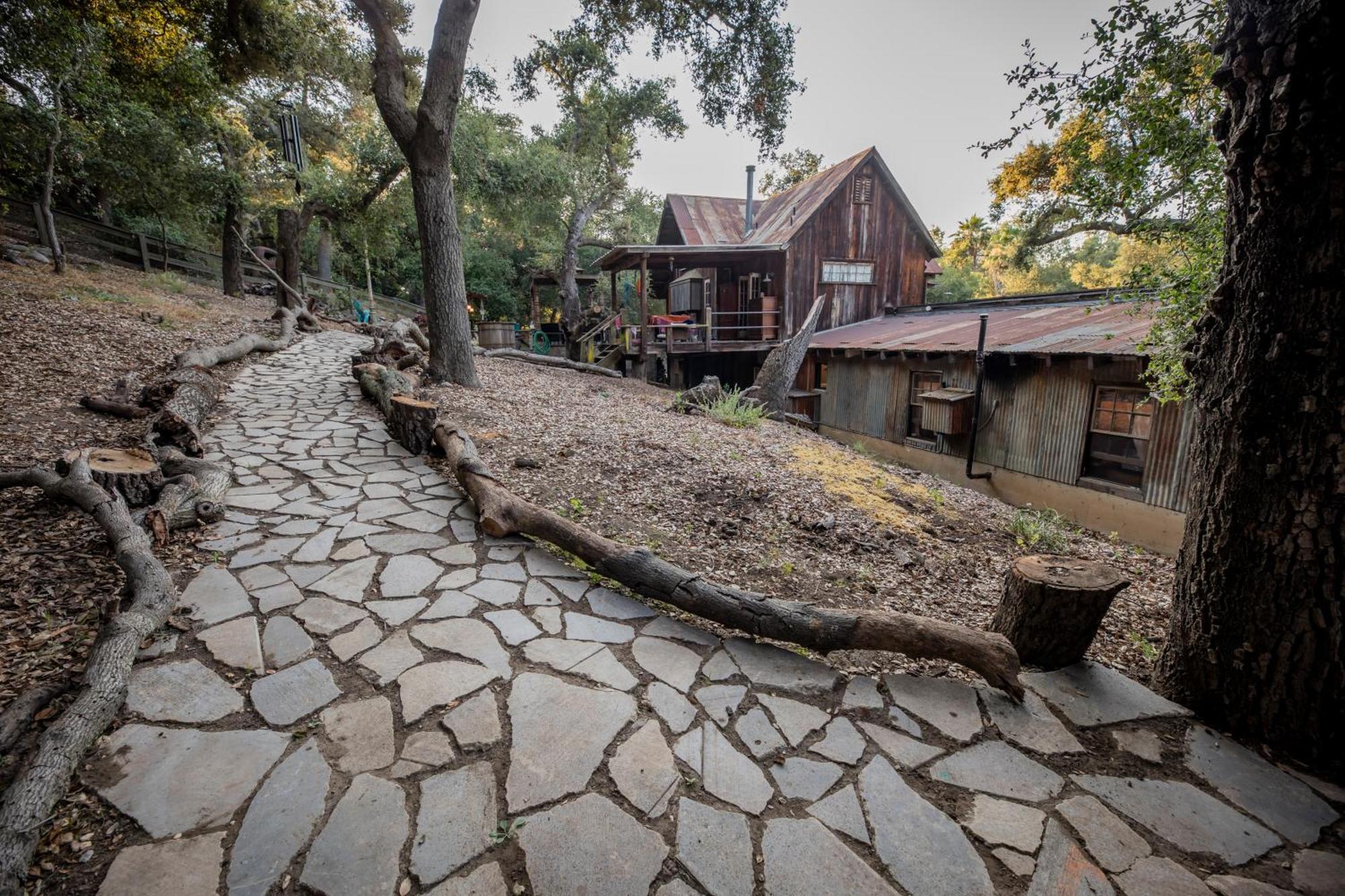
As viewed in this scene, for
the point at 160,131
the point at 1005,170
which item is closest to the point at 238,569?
the point at 160,131

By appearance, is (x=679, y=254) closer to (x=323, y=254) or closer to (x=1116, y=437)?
(x=1116, y=437)

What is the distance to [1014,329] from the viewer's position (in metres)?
10.3

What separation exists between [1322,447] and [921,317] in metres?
14.0

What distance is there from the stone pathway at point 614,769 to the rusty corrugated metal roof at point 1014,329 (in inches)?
143

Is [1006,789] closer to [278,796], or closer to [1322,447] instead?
[1322,447]

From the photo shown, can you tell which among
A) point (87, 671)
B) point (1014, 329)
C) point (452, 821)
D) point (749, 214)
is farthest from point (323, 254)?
point (452, 821)

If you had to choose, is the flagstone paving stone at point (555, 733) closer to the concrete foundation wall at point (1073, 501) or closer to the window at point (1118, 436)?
the concrete foundation wall at point (1073, 501)

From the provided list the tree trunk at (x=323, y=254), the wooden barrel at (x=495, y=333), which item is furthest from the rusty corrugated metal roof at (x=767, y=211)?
the tree trunk at (x=323, y=254)

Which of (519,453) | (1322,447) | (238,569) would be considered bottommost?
(238,569)

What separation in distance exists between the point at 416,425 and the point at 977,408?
9.38 meters

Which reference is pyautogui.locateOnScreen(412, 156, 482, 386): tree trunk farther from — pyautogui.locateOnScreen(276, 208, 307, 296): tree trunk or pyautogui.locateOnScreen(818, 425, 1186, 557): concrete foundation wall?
pyautogui.locateOnScreen(276, 208, 307, 296): tree trunk

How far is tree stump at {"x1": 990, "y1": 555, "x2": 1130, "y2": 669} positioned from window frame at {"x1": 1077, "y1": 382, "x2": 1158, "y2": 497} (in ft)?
22.2

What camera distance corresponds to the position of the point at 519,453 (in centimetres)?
530

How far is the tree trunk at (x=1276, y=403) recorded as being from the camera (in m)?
1.93
